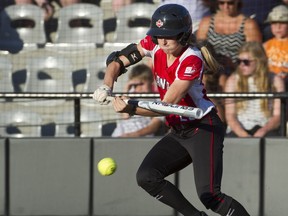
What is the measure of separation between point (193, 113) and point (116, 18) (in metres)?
4.19

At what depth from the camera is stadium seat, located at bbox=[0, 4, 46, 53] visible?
29.3ft

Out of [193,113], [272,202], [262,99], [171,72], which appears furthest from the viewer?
[262,99]

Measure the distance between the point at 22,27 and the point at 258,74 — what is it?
2.82 metres

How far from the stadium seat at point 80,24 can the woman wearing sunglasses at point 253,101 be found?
1720 mm

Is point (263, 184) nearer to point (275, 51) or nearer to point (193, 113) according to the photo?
point (275, 51)

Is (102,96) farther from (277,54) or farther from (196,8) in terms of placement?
(196,8)

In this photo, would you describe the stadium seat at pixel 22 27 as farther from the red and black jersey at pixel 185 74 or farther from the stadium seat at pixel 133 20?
the red and black jersey at pixel 185 74

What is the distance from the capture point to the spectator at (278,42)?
827 cm

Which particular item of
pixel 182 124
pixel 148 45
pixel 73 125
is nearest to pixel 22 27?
pixel 73 125

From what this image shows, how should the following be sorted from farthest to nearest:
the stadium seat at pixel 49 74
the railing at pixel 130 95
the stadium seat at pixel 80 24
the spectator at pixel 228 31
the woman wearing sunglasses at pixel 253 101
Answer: the stadium seat at pixel 80 24 → the stadium seat at pixel 49 74 → the spectator at pixel 228 31 → the woman wearing sunglasses at pixel 253 101 → the railing at pixel 130 95

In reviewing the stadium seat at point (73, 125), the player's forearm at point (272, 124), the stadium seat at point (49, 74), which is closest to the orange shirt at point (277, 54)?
the player's forearm at point (272, 124)

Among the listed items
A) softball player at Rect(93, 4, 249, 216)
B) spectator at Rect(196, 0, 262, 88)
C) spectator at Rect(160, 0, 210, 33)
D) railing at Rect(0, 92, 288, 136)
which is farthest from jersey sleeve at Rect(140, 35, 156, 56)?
spectator at Rect(160, 0, 210, 33)

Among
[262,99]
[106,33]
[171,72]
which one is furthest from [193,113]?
[106,33]

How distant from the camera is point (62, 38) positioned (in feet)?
29.7
